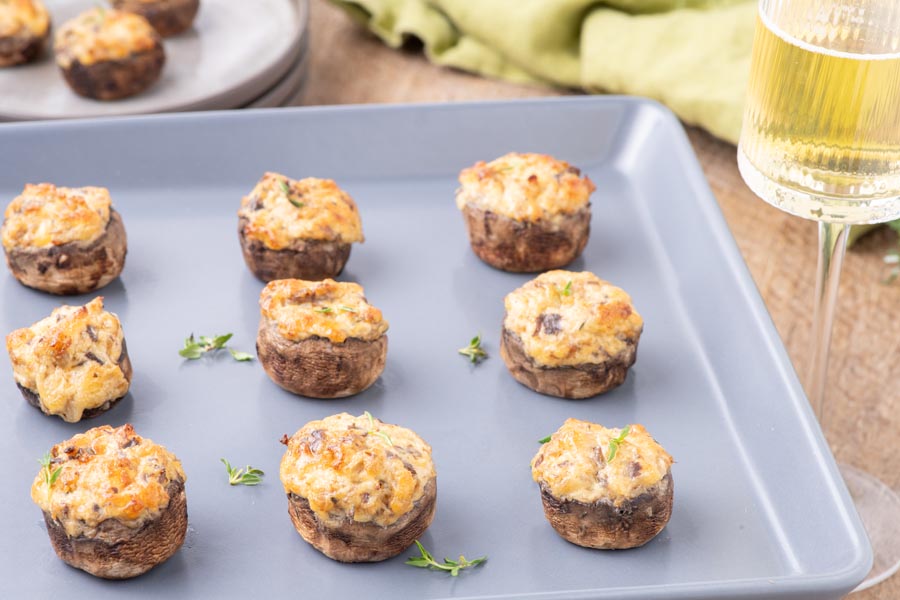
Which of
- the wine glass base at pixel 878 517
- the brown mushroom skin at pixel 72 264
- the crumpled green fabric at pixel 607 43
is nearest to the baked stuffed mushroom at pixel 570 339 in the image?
the wine glass base at pixel 878 517

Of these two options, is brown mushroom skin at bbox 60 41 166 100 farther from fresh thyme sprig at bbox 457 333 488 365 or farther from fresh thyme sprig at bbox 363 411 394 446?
fresh thyme sprig at bbox 363 411 394 446

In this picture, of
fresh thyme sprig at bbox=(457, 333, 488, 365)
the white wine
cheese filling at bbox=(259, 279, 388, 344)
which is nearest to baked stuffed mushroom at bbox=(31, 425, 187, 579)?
cheese filling at bbox=(259, 279, 388, 344)

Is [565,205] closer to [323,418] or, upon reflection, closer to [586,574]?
[323,418]

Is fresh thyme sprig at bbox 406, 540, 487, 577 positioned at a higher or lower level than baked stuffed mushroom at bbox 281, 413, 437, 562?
lower

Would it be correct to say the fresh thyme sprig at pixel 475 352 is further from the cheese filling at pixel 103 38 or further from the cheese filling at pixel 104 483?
the cheese filling at pixel 103 38

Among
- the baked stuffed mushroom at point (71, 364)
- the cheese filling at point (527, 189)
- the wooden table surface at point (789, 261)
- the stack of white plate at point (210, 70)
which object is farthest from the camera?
the stack of white plate at point (210, 70)

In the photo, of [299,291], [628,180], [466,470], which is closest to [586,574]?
[466,470]
